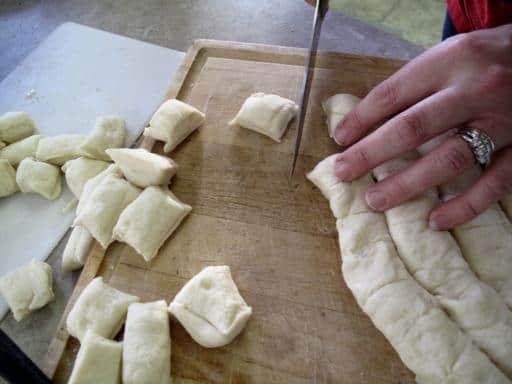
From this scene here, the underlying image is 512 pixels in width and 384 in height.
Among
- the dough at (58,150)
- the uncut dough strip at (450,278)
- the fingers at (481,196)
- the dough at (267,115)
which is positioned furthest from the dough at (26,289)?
the fingers at (481,196)

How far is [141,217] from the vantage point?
1.61 m

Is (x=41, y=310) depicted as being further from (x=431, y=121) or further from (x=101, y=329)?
(x=431, y=121)

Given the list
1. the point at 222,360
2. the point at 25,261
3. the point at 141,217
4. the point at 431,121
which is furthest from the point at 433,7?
the point at 25,261

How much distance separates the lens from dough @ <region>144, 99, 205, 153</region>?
1788 millimetres

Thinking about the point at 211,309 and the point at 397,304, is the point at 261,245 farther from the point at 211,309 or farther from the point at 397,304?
the point at 397,304

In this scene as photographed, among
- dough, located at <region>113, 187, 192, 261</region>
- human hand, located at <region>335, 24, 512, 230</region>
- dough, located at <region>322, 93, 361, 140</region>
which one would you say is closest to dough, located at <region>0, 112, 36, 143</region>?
dough, located at <region>113, 187, 192, 261</region>

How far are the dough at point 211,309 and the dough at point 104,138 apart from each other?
0.95 metres

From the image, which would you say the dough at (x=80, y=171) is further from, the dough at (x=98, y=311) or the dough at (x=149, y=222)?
the dough at (x=98, y=311)

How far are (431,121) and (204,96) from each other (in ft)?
3.82

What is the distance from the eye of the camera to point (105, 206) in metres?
1.67

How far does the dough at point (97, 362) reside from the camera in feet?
4.28

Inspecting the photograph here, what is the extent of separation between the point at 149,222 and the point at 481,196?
51.8 inches

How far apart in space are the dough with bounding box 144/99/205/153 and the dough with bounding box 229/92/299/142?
0.70 feet

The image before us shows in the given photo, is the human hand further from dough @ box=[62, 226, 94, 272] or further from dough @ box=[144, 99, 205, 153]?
dough @ box=[62, 226, 94, 272]
